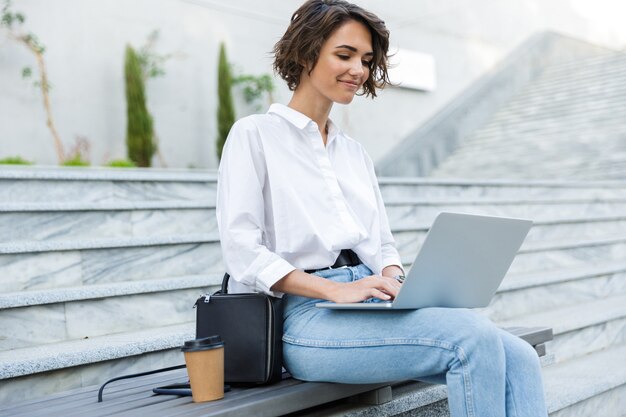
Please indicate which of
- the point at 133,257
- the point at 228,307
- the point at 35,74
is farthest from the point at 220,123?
the point at 228,307

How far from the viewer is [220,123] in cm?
857

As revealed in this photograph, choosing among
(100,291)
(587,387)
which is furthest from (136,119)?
(587,387)

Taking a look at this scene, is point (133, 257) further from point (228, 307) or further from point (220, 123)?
point (220, 123)

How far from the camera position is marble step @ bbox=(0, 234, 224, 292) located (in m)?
2.85

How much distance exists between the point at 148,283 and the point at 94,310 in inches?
9.1

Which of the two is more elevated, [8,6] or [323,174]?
[8,6]

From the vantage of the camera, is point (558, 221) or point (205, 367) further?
point (558, 221)

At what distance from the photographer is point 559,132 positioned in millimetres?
7785

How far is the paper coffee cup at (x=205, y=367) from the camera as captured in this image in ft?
5.32

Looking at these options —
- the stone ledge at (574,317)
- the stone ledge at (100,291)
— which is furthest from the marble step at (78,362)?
the stone ledge at (574,317)

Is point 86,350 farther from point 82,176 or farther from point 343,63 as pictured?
point 82,176

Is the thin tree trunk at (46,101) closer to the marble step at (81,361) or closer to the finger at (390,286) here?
the marble step at (81,361)

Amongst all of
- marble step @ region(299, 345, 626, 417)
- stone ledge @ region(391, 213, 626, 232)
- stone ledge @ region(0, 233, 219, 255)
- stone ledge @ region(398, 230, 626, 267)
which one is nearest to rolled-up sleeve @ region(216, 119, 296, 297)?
marble step @ region(299, 345, 626, 417)

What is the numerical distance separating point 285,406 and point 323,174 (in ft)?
2.02
